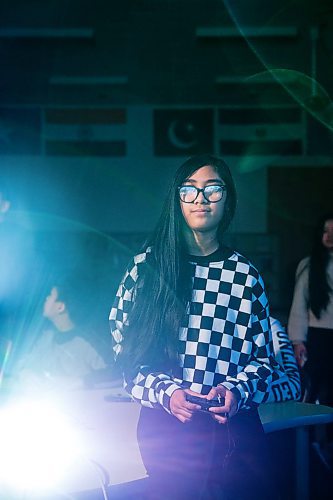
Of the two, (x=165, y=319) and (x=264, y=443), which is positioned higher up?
(x=165, y=319)

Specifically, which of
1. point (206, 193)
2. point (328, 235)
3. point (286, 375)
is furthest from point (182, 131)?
point (206, 193)

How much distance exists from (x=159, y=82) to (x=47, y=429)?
4.97 metres

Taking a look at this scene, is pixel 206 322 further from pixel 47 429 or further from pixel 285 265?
pixel 285 265

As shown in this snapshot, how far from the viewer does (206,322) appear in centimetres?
135

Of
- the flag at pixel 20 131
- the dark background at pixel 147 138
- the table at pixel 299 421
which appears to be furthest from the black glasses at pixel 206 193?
the flag at pixel 20 131

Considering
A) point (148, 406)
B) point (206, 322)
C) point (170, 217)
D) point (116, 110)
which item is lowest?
point (148, 406)

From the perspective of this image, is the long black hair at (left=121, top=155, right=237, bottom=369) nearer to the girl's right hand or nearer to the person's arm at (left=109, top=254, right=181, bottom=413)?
the person's arm at (left=109, top=254, right=181, bottom=413)

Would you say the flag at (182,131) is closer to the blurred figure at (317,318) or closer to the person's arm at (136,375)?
the blurred figure at (317,318)

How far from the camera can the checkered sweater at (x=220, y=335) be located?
133cm

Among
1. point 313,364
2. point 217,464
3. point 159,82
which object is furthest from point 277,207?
point 217,464

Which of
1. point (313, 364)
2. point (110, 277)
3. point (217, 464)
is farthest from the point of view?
point (110, 277)

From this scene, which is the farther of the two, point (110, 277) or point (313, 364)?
point (110, 277)

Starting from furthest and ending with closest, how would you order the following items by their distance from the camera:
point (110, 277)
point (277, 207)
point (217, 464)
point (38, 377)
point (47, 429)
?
point (277, 207), point (110, 277), point (38, 377), point (47, 429), point (217, 464)

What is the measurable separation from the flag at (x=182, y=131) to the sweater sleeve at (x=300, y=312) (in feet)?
10.5
